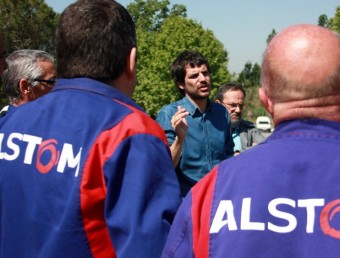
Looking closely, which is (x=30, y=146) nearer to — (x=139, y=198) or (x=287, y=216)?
(x=139, y=198)

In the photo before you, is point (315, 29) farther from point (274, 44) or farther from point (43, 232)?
point (43, 232)

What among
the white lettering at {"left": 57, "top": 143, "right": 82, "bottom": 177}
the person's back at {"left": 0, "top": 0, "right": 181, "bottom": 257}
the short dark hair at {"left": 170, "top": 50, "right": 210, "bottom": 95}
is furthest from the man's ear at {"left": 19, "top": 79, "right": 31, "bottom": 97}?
the white lettering at {"left": 57, "top": 143, "right": 82, "bottom": 177}

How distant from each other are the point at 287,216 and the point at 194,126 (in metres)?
3.35

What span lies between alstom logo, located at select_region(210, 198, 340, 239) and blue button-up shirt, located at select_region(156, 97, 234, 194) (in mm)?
3093

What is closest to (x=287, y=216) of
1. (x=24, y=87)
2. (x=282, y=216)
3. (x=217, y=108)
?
(x=282, y=216)

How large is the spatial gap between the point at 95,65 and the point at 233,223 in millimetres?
854

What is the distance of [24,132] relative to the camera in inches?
85.4

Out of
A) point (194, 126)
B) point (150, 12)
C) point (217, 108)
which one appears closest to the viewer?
point (194, 126)

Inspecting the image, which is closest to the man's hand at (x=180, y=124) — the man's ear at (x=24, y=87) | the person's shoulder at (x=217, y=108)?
the person's shoulder at (x=217, y=108)

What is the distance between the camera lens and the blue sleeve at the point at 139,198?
1.89 meters

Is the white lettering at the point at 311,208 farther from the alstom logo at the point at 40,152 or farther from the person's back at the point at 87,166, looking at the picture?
the alstom logo at the point at 40,152

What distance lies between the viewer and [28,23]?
37344 mm

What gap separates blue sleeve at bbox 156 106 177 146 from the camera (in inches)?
187

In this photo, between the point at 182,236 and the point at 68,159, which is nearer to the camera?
the point at 182,236
